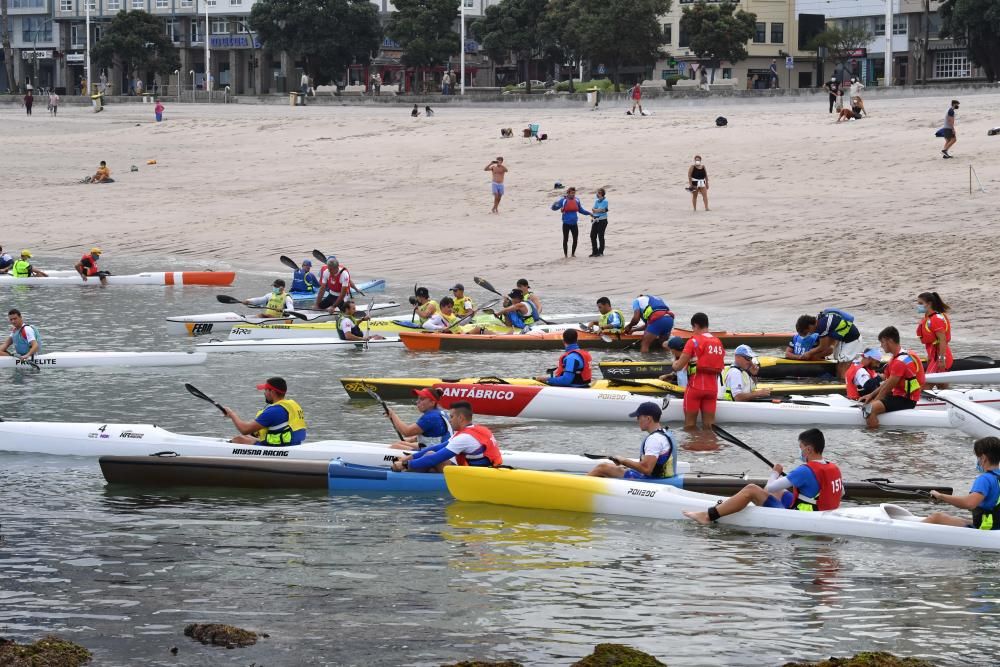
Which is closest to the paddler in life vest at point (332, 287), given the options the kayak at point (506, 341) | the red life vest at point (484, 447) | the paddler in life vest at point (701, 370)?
the kayak at point (506, 341)

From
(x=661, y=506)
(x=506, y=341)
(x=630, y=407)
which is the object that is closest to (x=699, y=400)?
(x=630, y=407)

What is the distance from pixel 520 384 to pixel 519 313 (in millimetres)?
4734

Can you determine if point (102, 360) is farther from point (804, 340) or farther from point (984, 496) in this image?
point (984, 496)

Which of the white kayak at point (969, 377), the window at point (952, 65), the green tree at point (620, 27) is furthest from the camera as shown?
the window at point (952, 65)

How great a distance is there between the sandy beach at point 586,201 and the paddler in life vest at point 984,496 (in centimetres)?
1097

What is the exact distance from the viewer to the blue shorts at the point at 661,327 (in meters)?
19.2

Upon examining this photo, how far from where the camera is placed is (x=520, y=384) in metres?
15.8

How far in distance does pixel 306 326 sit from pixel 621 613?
12718 mm

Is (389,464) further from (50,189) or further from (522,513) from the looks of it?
(50,189)

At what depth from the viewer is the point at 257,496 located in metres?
12.3

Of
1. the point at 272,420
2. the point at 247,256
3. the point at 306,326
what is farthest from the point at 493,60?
the point at 272,420

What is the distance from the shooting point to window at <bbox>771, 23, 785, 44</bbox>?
71.8 metres

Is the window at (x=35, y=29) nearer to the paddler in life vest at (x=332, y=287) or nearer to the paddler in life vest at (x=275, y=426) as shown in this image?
the paddler in life vest at (x=332, y=287)

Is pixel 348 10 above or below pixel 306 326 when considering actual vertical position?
A: above
